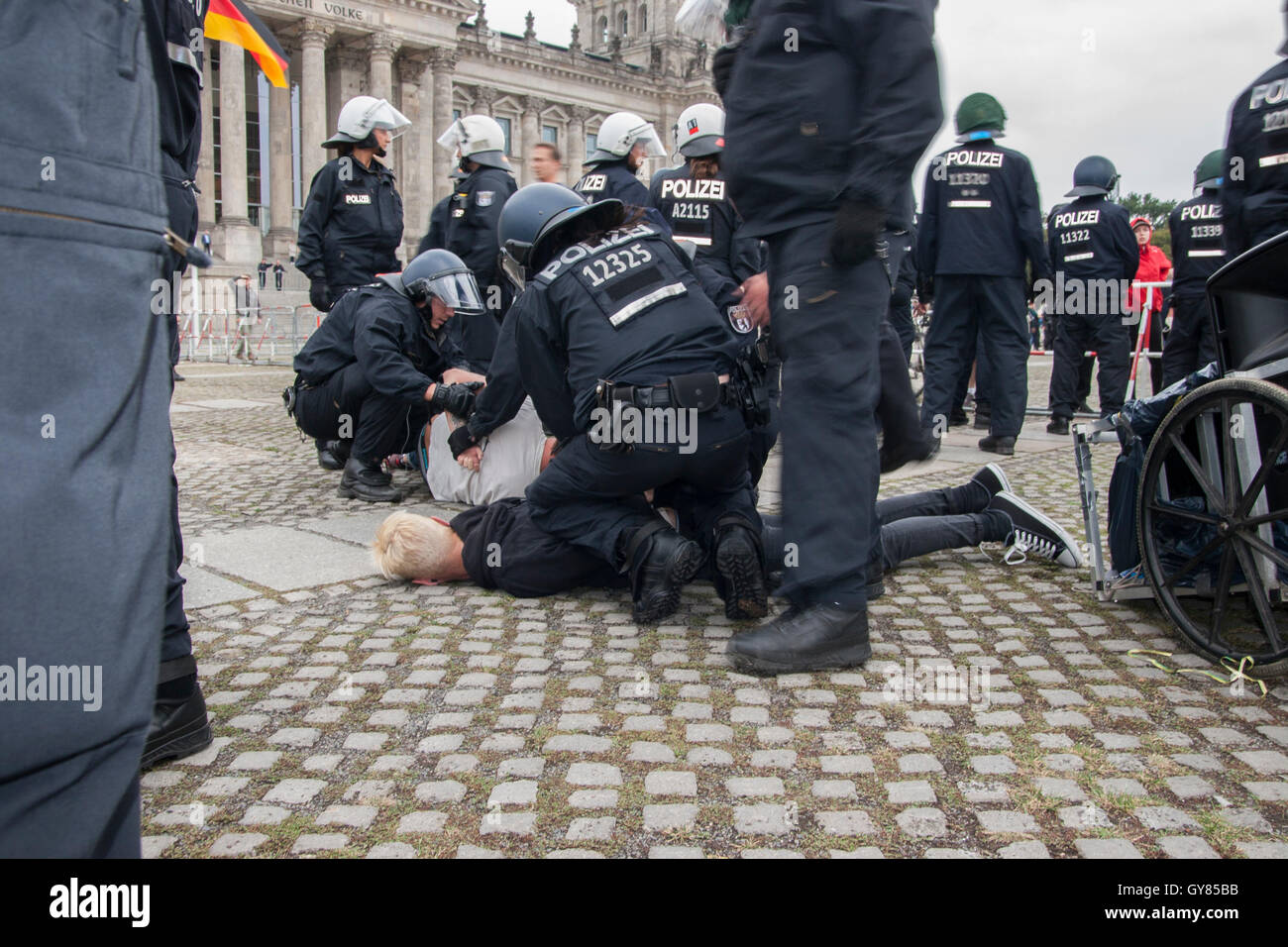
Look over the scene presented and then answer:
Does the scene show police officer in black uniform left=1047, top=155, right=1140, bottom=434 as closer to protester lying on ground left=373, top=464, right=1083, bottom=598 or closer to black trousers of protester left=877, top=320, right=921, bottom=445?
protester lying on ground left=373, top=464, right=1083, bottom=598

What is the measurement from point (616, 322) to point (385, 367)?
2.39 meters

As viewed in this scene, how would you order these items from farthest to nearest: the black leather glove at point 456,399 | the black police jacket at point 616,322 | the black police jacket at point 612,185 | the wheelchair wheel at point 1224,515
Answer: the black police jacket at point 612,185 → the black leather glove at point 456,399 → the black police jacket at point 616,322 → the wheelchair wheel at point 1224,515

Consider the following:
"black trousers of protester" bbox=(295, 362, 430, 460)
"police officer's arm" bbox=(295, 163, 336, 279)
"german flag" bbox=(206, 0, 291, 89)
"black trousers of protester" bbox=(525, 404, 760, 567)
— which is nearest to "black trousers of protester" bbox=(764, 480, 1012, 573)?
"black trousers of protester" bbox=(525, 404, 760, 567)

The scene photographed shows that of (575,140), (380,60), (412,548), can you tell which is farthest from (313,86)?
(412,548)

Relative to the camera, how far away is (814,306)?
3006 millimetres

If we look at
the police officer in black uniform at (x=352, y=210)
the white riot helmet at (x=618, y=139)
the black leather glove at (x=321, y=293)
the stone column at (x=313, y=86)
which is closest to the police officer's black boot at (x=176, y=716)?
the white riot helmet at (x=618, y=139)

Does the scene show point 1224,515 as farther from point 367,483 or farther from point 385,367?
point 367,483

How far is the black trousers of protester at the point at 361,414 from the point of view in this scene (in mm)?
5828

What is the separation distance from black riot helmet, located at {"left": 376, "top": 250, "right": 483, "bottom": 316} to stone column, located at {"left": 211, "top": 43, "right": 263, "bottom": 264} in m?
38.2

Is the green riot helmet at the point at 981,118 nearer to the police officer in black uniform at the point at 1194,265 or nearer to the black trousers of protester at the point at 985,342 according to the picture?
the black trousers of protester at the point at 985,342

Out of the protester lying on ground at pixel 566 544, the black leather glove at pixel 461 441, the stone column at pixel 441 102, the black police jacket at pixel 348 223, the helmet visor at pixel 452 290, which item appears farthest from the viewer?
the stone column at pixel 441 102

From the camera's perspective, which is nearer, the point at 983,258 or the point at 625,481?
the point at 625,481
